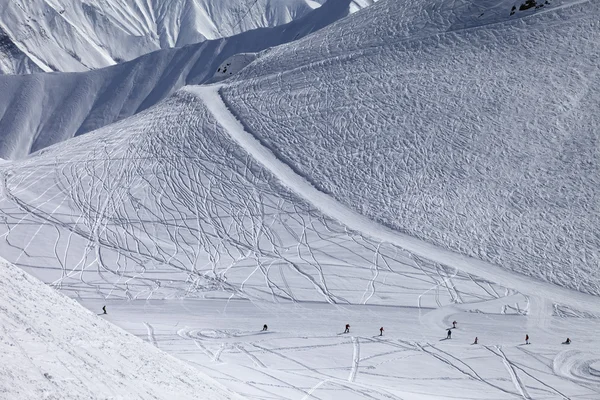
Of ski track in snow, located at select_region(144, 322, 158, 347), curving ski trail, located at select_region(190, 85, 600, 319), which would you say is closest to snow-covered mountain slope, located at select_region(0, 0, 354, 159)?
curving ski trail, located at select_region(190, 85, 600, 319)

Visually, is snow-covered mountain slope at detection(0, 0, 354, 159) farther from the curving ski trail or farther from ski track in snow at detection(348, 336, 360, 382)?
ski track in snow at detection(348, 336, 360, 382)

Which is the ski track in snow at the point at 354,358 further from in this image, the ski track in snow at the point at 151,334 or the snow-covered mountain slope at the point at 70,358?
the ski track in snow at the point at 151,334

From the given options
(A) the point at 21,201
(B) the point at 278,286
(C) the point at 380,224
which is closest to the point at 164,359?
(B) the point at 278,286

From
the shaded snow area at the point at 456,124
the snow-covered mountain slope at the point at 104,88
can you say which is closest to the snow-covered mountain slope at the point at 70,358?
the shaded snow area at the point at 456,124

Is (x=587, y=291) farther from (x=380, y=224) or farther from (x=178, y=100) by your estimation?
(x=178, y=100)

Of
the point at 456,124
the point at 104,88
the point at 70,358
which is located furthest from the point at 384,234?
the point at 104,88
